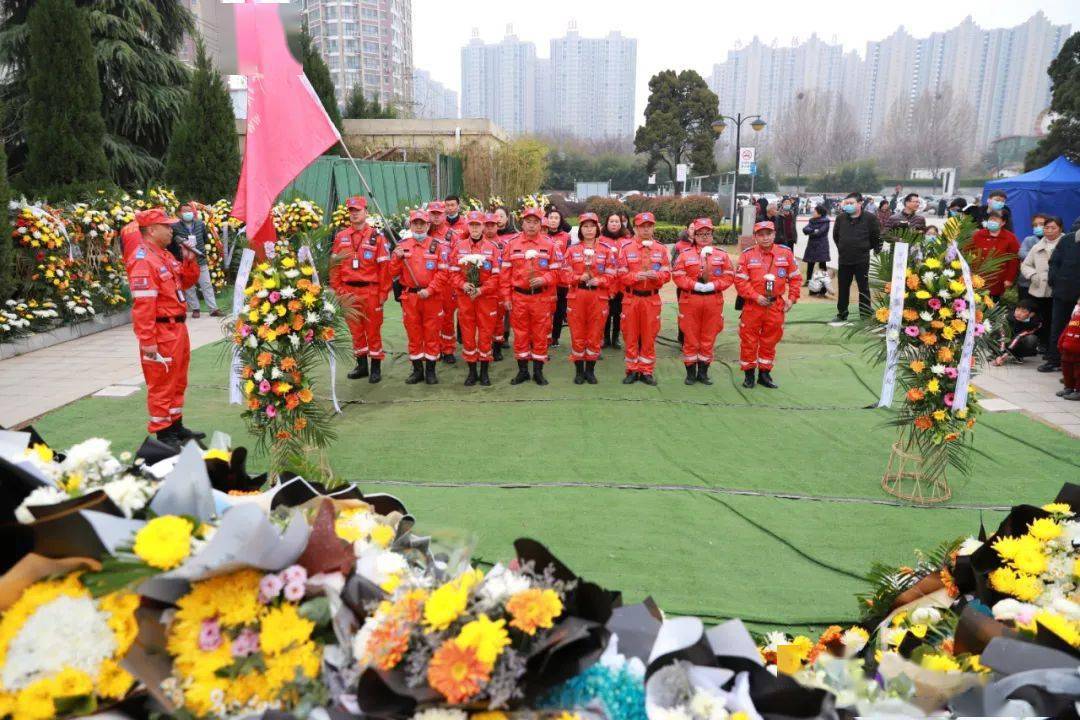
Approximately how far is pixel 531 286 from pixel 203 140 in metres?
9.97

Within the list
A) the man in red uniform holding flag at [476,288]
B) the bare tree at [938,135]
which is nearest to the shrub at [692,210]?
the man in red uniform holding flag at [476,288]

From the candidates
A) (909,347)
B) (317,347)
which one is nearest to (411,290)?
(317,347)

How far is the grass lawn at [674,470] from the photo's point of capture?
4016mm

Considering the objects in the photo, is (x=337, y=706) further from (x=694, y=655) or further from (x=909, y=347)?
(x=909, y=347)

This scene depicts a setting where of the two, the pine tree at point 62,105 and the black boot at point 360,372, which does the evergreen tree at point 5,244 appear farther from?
the black boot at point 360,372

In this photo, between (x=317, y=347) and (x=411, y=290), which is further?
(x=411, y=290)

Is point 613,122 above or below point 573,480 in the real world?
above

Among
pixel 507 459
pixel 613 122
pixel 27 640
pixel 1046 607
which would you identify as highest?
pixel 613 122

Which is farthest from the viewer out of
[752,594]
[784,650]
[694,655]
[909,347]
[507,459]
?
[507,459]

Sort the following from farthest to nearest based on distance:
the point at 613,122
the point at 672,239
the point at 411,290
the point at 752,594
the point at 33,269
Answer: the point at 613,122
the point at 672,239
the point at 33,269
the point at 411,290
the point at 752,594

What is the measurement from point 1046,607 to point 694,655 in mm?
1080

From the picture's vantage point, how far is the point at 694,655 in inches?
67.1

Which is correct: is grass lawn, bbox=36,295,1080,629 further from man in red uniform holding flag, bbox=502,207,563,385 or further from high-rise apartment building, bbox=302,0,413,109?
high-rise apartment building, bbox=302,0,413,109

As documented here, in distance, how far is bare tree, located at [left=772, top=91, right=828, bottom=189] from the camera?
57.6 meters
